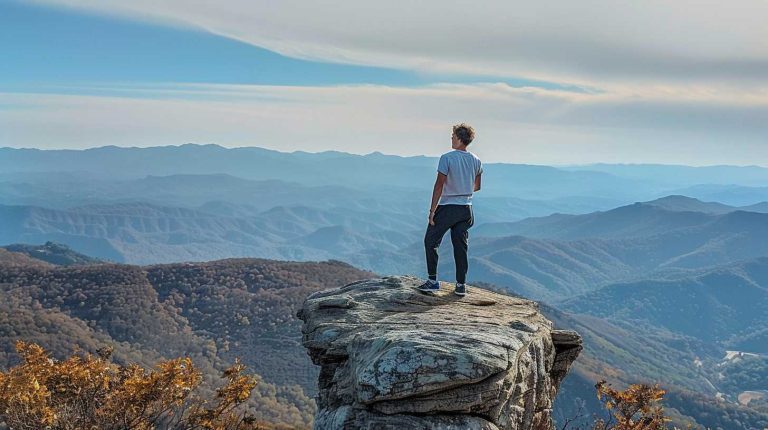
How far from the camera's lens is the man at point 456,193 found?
43.3 feet

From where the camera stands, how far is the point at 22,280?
124375 millimetres

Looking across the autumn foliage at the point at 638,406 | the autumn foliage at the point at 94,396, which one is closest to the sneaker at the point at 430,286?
the autumn foliage at the point at 638,406

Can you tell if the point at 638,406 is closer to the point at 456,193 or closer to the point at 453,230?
the point at 453,230

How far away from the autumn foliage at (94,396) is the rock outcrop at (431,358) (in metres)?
3.22

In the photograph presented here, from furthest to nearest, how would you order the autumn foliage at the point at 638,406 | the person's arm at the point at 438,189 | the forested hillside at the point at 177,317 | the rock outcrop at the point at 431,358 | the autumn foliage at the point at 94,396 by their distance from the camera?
the forested hillside at the point at 177,317
the autumn foliage at the point at 638,406
the person's arm at the point at 438,189
the autumn foliage at the point at 94,396
the rock outcrop at the point at 431,358

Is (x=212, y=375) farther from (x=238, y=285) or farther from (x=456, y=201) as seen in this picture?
(x=456, y=201)

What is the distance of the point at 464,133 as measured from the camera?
43.3ft

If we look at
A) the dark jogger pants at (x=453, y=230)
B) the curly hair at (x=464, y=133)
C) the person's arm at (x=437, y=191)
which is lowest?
the dark jogger pants at (x=453, y=230)

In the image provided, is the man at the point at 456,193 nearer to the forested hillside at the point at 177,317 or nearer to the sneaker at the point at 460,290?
the sneaker at the point at 460,290

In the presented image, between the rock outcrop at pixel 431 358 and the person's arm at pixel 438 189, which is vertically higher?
the person's arm at pixel 438 189

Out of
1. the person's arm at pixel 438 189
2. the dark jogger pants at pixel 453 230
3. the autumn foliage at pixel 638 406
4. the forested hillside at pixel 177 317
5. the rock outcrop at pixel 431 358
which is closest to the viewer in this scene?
the rock outcrop at pixel 431 358

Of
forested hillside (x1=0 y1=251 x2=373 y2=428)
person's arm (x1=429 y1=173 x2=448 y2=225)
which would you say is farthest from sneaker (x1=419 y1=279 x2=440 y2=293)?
forested hillside (x1=0 y1=251 x2=373 y2=428)

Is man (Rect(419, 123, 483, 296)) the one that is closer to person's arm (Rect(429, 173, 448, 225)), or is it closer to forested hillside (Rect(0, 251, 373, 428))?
person's arm (Rect(429, 173, 448, 225))

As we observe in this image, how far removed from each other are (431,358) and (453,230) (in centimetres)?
456
